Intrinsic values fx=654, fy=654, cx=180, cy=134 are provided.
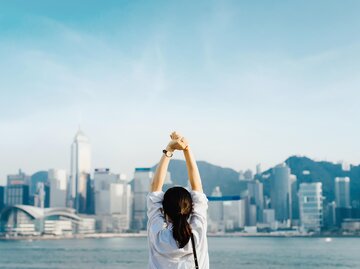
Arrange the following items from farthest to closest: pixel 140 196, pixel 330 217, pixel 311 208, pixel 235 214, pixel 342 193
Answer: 1. pixel 140 196
2. pixel 342 193
3. pixel 235 214
4. pixel 330 217
5. pixel 311 208

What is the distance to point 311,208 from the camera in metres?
110

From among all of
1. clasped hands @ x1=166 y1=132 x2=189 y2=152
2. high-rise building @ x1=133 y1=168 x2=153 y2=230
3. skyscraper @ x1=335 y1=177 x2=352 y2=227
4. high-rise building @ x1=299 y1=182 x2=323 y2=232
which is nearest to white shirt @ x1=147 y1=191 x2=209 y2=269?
clasped hands @ x1=166 y1=132 x2=189 y2=152

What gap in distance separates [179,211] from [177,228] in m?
0.05

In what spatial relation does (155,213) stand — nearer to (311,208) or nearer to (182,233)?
(182,233)

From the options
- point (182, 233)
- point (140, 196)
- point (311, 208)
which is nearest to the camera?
point (182, 233)

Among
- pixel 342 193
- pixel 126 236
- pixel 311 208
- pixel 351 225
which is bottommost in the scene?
pixel 126 236

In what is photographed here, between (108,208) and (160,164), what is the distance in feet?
378

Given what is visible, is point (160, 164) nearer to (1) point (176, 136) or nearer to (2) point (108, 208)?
(1) point (176, 136)

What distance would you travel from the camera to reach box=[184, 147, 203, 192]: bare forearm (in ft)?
6.18

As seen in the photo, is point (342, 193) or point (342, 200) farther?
point (342, 193)

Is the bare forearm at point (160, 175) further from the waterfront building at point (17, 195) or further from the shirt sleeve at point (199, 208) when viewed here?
the waterfront building at point (17, 195)

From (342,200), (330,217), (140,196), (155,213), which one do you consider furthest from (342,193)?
(155,213)

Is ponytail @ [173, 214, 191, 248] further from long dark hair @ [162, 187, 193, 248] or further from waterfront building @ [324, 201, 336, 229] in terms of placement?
waterfront building @ [324, 201, 336, 229]

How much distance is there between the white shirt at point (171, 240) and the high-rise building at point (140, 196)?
114 meters
